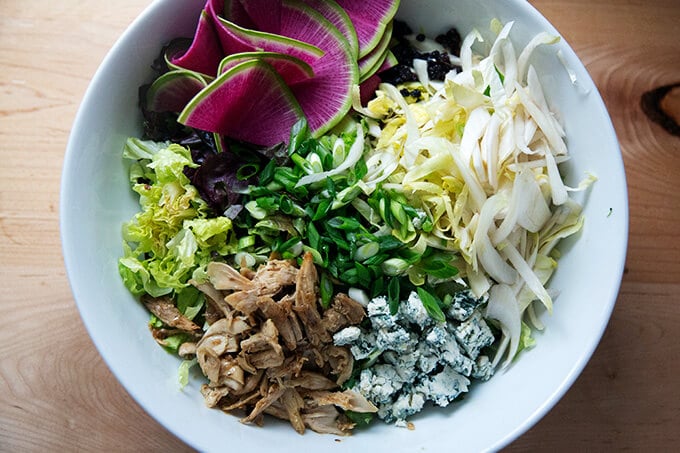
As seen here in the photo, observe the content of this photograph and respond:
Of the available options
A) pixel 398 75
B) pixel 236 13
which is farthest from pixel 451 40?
pixel 236 13

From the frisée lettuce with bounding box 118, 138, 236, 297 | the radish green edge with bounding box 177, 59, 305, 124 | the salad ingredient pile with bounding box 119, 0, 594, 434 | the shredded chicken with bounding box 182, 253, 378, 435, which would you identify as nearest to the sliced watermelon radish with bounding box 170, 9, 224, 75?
the salad ingredient pile with bounding box 119, 0, 594, 434

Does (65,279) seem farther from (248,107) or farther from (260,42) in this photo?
(260,42)

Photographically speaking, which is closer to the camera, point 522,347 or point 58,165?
point 522,347

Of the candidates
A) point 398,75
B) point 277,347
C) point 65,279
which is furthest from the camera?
point 65,279

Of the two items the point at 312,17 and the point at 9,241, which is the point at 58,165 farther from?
the point at 312,17

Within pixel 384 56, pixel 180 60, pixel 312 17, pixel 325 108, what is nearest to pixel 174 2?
pixel 180 60

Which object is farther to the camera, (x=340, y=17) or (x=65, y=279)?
(x=65, y=279)
